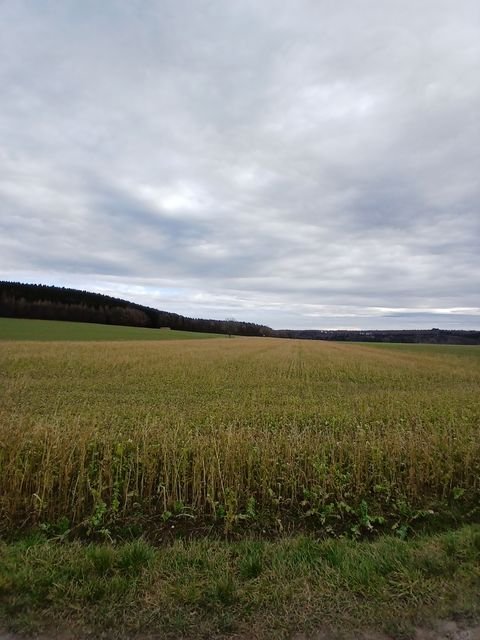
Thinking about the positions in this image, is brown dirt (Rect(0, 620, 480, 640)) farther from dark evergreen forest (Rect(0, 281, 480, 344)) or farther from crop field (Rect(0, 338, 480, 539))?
dark evergreen forest (Rect(0, 281, 480, 344))

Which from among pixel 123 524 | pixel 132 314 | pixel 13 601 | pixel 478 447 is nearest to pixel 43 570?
pixel 13 601

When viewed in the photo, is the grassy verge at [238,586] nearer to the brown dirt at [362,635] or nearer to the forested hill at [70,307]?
the brown dirt at [362,635]

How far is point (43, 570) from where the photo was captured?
12.7 ft

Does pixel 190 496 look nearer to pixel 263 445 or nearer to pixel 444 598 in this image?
pixel 263 445

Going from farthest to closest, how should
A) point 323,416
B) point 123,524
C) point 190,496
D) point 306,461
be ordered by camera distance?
point 323,416, point 306,461, point 190,496, point 123,524

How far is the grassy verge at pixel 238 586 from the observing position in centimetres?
322

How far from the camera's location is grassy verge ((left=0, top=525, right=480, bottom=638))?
127 inches

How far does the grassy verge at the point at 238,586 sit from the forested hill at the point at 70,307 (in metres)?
126

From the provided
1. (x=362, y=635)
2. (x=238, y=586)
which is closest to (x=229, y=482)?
(x=238, y=586)

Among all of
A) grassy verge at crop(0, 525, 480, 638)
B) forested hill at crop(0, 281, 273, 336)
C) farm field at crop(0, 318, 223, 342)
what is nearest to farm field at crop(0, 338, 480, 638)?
grassy verge at crop(0, 525, 480, 638)

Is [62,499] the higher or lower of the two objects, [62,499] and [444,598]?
the lower

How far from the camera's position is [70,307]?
12488 cm

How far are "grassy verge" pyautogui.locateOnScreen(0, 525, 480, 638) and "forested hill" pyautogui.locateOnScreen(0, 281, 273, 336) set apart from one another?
12619cm

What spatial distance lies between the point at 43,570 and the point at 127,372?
70.9ft
